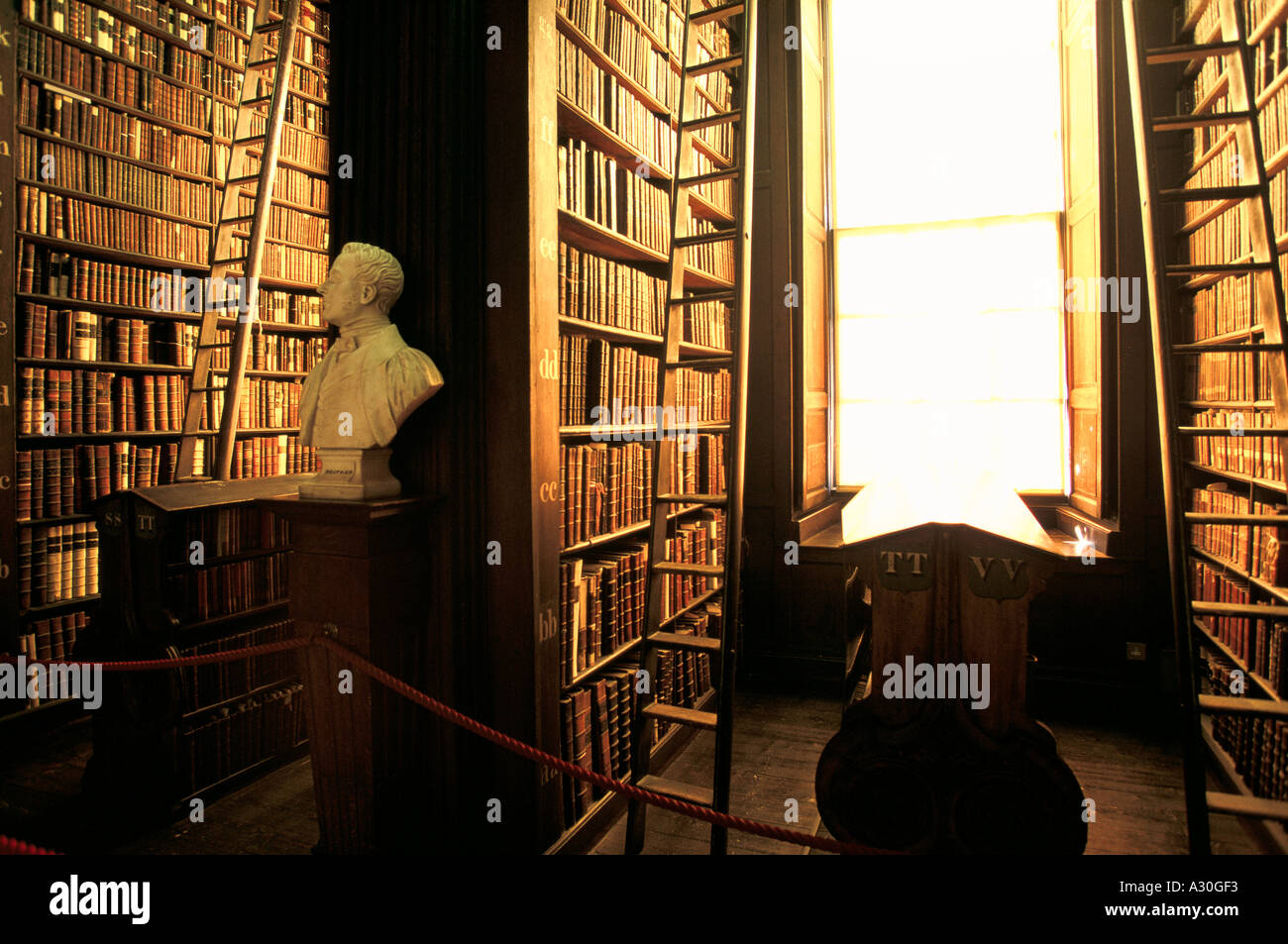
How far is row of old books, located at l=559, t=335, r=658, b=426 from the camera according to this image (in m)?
2.36

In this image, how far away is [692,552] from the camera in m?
3.29

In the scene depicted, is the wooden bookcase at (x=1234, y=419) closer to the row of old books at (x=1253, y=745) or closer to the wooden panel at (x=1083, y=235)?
the row of old books at (x=1253, y=745)

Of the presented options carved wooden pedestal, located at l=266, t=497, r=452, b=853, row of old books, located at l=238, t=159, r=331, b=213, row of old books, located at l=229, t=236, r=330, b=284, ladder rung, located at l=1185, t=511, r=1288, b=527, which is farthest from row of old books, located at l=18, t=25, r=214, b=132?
ladder rung, located at l=1185, t=511, r=1288, b=527

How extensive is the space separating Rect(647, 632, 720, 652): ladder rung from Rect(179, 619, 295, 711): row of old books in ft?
4.16

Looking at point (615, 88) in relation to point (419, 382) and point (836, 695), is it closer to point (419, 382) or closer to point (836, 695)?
point (419, 382)

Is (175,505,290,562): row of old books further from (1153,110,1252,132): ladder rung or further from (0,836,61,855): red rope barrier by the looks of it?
(1153,110,1252,132): ladder rung

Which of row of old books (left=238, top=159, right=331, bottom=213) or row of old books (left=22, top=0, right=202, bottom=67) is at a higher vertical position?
row of old books (left=22, top=0, right=202, bottom=67)

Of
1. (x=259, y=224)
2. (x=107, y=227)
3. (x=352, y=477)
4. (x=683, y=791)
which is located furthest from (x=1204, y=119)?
(x=107, y=227)

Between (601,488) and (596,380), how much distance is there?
382 millimetres

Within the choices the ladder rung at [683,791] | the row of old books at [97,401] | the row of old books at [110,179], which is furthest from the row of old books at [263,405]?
the ladder rung at [683,791]

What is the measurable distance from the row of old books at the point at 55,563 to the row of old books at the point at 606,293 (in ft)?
8.12

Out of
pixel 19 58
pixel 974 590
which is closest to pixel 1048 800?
pixel 974 590

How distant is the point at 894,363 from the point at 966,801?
2.65 metres

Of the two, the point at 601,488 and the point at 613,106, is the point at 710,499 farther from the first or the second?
the point at 613,106
